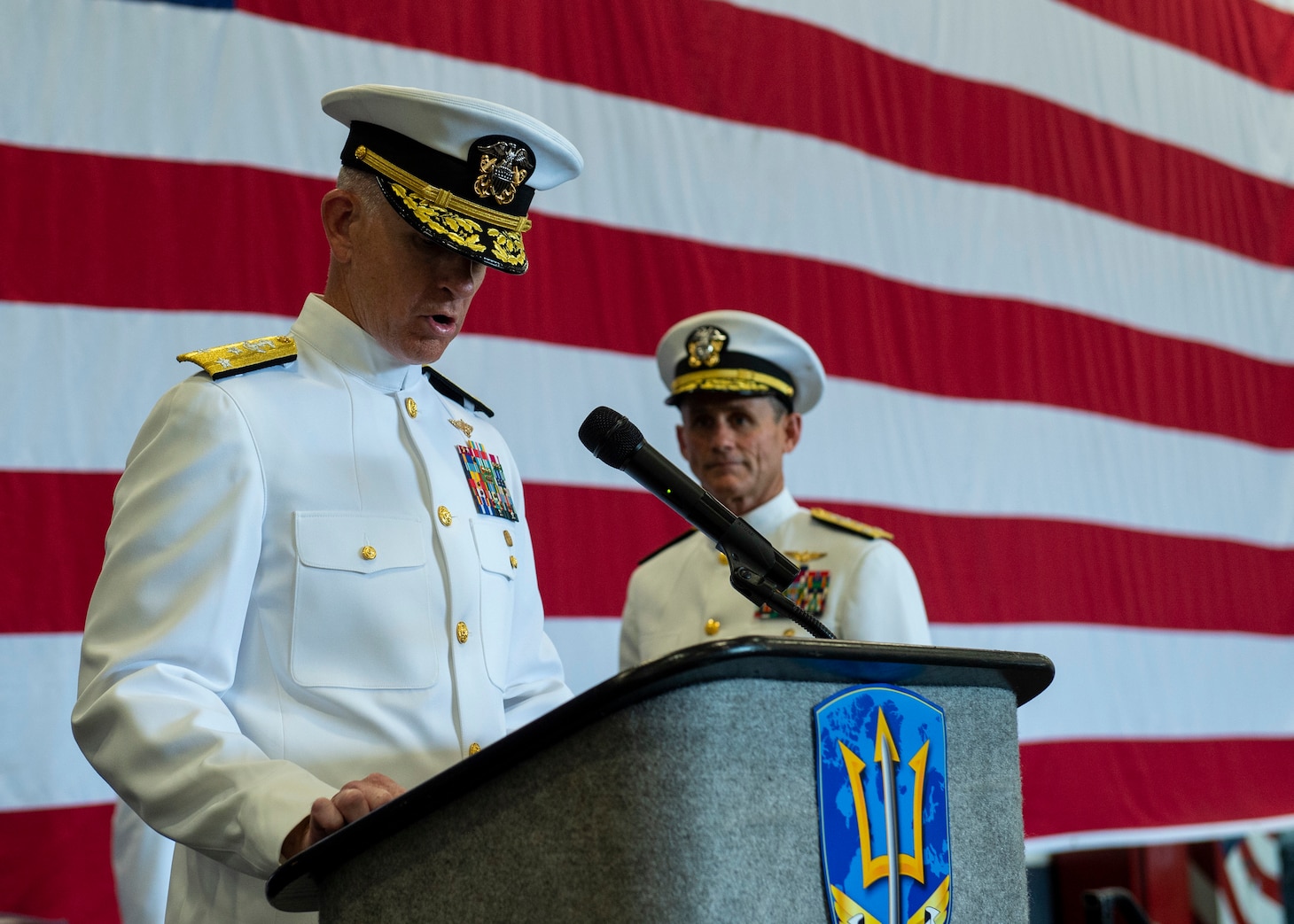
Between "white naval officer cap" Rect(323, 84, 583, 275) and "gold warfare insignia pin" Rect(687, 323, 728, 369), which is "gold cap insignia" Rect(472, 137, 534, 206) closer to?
"white naval officer cap" Rect(323, 84, 583, 275)

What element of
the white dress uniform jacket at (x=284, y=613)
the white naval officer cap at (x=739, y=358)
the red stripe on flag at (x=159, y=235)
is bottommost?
the white dress uniform jacket at (x=284, y=613)

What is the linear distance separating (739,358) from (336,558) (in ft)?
4.33

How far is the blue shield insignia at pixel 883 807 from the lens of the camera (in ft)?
2.27

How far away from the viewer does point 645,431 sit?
2.58 metres

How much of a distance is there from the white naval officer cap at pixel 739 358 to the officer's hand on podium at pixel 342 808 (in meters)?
1.51

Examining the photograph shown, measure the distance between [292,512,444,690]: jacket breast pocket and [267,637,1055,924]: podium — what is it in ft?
0.91

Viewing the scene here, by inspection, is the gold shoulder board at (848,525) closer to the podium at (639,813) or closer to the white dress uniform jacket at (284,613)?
the white dress uniform jacket at (284,613)

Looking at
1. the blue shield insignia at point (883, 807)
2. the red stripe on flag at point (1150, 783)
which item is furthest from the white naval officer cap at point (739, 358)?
the blue shield insignia at point (883, 807)

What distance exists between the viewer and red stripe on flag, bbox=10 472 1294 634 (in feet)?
6.28

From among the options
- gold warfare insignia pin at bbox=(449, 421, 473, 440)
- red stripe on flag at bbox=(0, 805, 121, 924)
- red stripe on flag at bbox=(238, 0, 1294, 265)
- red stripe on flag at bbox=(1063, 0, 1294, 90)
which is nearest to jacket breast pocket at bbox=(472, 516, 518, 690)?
gold warfare insignia pin at bbox=(449, 421, 473, 440)

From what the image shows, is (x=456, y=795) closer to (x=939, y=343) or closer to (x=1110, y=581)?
(x=939, y=343)

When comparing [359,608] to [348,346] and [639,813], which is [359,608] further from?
[639,813]

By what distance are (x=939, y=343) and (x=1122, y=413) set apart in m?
0.71

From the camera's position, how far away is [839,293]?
2998 millimetres
